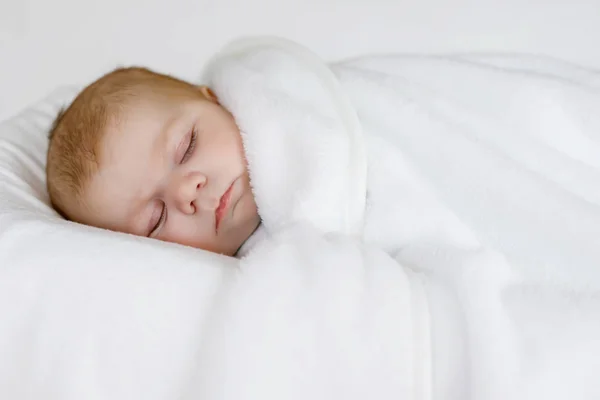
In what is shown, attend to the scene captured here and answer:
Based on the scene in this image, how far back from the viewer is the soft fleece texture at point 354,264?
0.60m

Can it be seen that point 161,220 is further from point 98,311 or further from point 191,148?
point 98,311

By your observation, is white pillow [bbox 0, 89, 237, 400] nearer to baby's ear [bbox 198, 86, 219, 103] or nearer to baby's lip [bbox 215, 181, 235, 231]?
baby's lip [bbox 215, 181, 235, 231]

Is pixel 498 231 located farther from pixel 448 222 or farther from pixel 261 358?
pixel 261 358

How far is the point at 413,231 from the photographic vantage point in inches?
32.2

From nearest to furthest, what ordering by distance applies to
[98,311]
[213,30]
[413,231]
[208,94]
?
1. [98,311]
2. [413,231]
3. [208,94]
4. [213,30]

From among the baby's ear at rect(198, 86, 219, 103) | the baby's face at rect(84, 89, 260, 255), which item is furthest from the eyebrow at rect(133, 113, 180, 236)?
the baby's ear at rect(198, 86, 219, 103)

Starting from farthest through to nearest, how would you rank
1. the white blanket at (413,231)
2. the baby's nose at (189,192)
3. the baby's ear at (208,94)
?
the baby's ear at (208,94), the baby's nose at (189,192), the white blanket at (413,231)

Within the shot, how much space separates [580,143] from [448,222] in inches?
9.5

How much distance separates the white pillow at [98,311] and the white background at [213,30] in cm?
66

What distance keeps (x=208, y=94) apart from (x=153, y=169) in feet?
0.67

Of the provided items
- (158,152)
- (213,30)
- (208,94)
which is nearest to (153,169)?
(158,152)

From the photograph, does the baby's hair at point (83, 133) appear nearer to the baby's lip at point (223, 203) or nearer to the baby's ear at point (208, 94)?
the baby's ear at point (208, 94)

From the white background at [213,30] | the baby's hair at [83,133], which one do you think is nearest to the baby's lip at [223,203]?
the baby's hair at [83,133]

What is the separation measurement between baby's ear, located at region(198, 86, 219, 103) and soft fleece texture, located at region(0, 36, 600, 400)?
0.14ft
